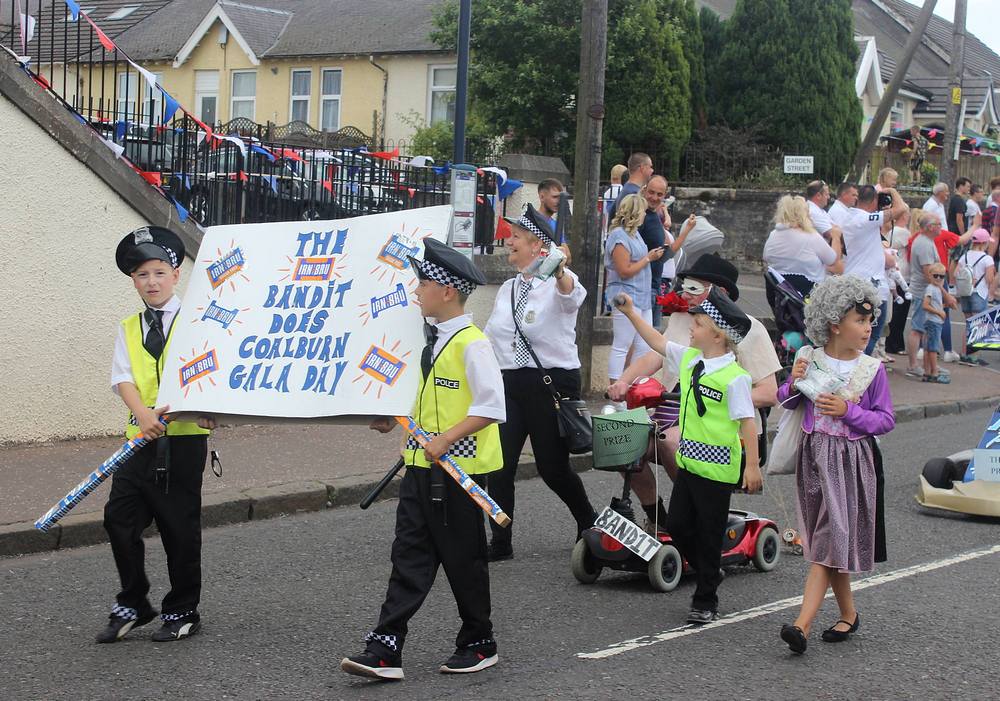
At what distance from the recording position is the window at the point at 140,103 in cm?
1033

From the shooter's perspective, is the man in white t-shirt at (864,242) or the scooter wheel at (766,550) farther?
the man in white t-shirt at (864,242)

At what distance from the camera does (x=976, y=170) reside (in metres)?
33.8

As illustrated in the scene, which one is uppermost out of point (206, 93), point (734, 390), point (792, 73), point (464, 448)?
point (206, 93)

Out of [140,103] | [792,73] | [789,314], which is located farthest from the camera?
[792,73]

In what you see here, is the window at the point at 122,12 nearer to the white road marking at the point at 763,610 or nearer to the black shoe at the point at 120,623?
the white road marking at the point at 763,610

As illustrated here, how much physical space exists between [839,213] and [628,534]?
8.11m

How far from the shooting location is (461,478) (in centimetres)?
506

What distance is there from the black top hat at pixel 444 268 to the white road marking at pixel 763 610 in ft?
5.61

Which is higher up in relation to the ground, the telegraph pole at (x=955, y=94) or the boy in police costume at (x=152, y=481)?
the telegraph pole at (x=955, y=94)

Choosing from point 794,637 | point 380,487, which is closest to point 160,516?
point 380,487

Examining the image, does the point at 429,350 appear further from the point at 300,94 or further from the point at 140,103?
the point at 300,94

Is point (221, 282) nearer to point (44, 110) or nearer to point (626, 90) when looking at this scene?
point (44, 110)

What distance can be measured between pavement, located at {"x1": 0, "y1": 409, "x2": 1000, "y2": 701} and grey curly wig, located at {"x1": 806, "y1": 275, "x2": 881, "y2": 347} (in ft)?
4.67

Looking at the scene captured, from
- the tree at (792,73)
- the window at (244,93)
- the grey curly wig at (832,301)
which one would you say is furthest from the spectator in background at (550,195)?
the window at (244,93)
